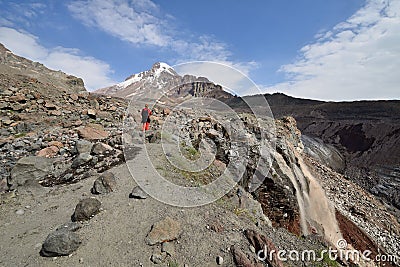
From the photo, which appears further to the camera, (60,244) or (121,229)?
(121,229)

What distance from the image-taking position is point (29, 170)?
6211 mm

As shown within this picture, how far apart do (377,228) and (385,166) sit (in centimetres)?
1423

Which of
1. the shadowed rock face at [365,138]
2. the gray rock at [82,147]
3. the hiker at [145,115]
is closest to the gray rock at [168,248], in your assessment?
the gray rock at [82,147]

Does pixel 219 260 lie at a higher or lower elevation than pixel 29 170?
lower

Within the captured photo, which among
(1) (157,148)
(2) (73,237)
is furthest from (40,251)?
(1) (157,148)

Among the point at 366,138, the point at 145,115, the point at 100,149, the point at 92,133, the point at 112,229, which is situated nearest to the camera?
the point at 112,229

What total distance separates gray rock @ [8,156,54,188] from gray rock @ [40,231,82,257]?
109 inches

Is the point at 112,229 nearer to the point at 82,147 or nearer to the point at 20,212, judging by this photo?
the point at 20,212

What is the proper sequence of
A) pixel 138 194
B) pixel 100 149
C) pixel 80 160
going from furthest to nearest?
pixel 100 149 < pixel 80 160 < pixel 138 194

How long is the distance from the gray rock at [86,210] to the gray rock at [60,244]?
0.61m

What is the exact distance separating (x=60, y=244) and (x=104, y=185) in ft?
6.02

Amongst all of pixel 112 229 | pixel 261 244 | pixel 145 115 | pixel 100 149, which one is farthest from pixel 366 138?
pixel 112 229

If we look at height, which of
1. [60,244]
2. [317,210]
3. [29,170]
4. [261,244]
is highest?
[29,170]

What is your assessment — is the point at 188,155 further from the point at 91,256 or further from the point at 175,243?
the point at 91,256
